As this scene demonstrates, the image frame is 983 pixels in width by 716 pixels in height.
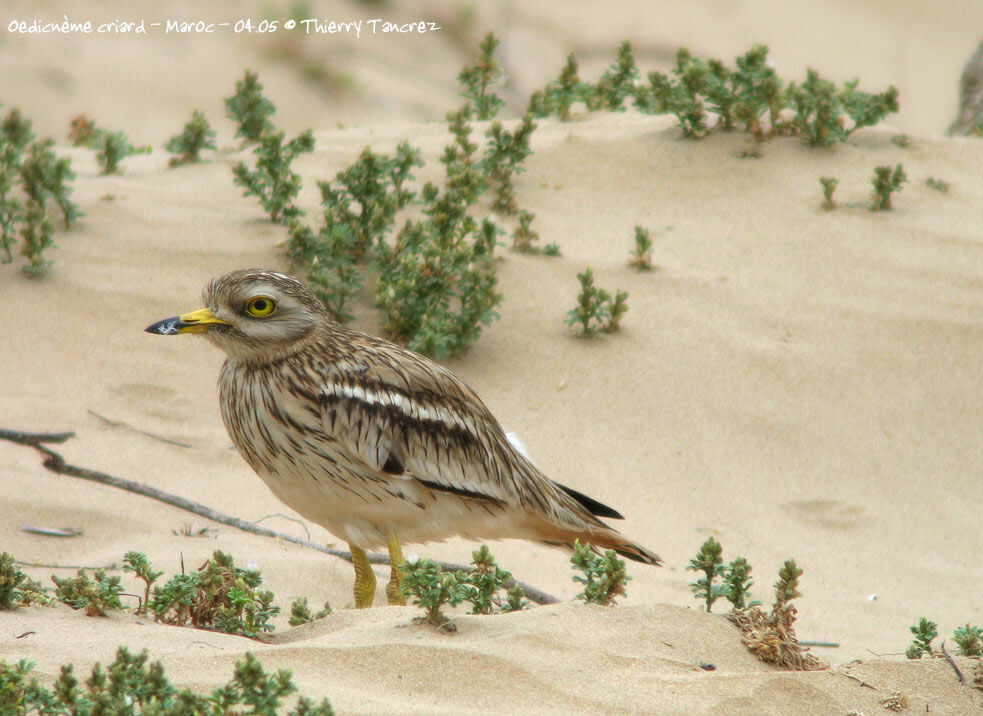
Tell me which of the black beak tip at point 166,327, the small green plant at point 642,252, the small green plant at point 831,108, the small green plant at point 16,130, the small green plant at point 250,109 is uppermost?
the small green plant at point 831,108

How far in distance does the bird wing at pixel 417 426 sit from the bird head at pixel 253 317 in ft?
0.74

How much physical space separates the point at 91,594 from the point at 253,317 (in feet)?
3.89

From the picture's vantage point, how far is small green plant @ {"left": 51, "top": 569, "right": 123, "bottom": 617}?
3.88 m

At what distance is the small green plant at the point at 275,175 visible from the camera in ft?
23.3

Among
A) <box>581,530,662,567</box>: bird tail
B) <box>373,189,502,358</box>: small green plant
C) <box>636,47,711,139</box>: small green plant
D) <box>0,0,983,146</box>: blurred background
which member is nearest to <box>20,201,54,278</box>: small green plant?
<box>373,189,502,358</box>: small green plant

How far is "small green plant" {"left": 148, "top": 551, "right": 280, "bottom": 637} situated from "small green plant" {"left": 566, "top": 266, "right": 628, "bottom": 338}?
122 inches

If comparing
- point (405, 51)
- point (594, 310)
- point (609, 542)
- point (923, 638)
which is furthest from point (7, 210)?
point (405, 51)

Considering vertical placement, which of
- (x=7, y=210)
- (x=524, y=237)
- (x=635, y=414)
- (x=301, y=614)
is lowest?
(x=301, y=614)

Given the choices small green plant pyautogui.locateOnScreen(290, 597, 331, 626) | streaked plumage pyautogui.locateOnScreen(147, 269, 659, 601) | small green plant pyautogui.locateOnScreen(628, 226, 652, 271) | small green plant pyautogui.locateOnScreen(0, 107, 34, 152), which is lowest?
small green plant pyautogui.locateOnScreen(290, 597, 331, 626)

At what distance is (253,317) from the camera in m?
4.50

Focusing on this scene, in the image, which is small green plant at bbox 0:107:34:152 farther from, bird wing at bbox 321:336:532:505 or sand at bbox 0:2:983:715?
bird wing at bbox 321:336:532:505

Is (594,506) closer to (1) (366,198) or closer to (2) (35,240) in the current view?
(1) (366,198)

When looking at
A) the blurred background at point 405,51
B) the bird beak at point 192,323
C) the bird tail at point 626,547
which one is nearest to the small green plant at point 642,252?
the bird tail at point 626,547

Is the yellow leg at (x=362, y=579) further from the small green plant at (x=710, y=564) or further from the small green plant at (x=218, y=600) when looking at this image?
the small green plant at (x=710, y=564)
